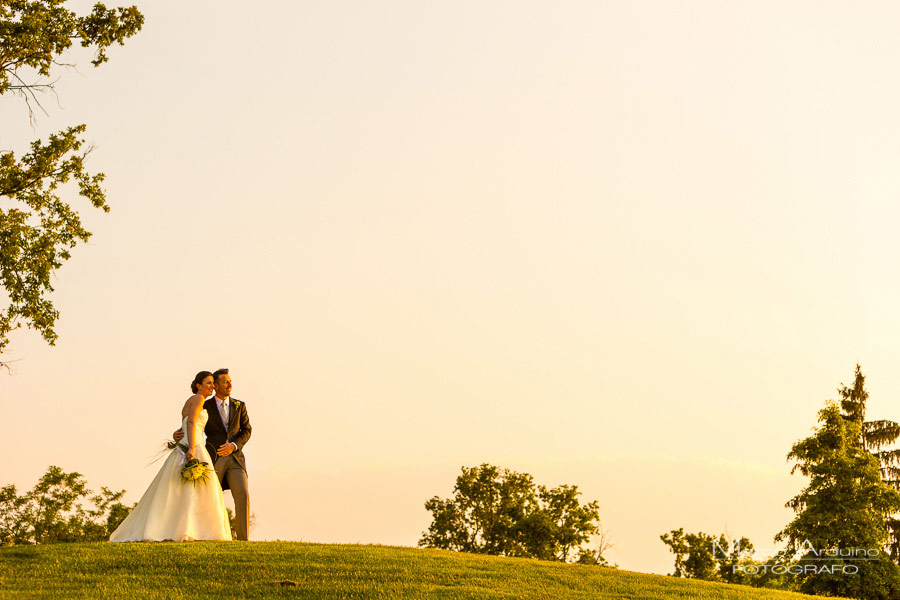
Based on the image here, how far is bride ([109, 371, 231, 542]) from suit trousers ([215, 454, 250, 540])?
0.42 m

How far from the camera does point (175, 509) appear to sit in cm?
2230

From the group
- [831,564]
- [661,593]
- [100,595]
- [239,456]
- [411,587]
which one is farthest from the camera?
[831,564]

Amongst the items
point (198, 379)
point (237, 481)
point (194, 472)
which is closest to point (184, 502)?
point (194, 472)

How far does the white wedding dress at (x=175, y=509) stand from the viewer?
22.2m

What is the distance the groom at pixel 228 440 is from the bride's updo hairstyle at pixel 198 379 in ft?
A: 1.40

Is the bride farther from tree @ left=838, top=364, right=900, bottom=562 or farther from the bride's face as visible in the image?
tree @ left=838, top=364, right=900, bottom=562

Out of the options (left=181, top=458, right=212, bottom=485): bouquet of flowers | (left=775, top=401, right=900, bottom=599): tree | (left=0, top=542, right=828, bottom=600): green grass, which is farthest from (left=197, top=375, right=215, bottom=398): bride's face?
(left=775, top=401, right=900, bottom=599): tree

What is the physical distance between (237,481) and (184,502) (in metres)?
1.49

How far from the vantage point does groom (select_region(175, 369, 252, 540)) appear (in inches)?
920

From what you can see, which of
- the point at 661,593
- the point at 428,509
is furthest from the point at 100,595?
the point at 428,509

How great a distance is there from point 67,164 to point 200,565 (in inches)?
614

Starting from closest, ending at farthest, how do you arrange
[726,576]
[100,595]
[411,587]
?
[100,595]
[411,587]
[726,576]

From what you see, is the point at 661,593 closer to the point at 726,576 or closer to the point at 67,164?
the point at 67,164

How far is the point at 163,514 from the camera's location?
22.2 m
